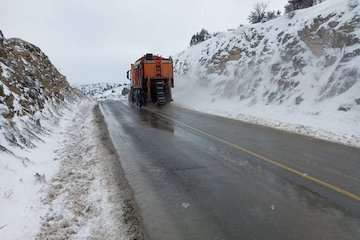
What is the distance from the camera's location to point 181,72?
43.0 metres

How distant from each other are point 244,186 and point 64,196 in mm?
3246

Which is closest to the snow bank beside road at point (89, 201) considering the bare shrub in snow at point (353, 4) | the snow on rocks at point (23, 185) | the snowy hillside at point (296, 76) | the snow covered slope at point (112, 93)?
the snow on rocks at point (23, 185)

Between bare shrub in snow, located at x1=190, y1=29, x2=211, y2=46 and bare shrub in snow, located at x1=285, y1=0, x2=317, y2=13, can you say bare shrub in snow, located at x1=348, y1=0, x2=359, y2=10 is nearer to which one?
bare shrub in snow, located at x1=285, y1=0, x2=317, y2=13

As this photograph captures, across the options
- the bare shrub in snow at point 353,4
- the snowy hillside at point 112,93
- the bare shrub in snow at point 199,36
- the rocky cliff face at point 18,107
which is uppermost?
the bare shrub in snow at point 199,36

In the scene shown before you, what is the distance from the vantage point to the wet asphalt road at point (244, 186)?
5.21 meters

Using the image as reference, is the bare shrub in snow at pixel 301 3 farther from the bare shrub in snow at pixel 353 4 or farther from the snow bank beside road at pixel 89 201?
the snow bank beside road at pixel 89 201

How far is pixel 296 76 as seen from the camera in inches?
842

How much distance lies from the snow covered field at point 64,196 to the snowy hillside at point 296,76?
759 centimetres

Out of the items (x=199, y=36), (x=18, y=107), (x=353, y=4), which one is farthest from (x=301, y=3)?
(x=18, y=107)

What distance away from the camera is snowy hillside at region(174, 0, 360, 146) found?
15.8 meters

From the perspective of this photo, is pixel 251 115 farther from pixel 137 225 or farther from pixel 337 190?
pixel 137 225

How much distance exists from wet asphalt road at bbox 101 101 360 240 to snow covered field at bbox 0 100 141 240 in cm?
37

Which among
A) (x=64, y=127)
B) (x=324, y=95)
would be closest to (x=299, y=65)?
(x=324, y=95)

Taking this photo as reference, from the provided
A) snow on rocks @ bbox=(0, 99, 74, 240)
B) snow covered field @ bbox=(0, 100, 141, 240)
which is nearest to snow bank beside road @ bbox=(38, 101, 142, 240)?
snow covered field @ bbox=(0, 100, 141, 240)
